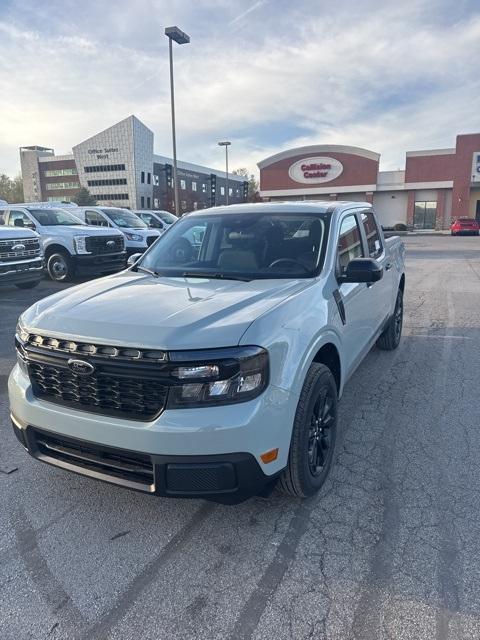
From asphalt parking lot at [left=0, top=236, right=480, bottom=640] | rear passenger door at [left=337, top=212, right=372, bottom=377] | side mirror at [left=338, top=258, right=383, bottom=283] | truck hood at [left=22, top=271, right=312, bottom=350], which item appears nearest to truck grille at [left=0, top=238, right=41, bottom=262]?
asphalt parking lot at [left=0, top=236, right=480, bottom=640]

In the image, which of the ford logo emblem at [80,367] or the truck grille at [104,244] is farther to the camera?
the truck grille at [104,244]

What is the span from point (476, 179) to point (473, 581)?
155 feet

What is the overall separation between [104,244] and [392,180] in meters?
39.2

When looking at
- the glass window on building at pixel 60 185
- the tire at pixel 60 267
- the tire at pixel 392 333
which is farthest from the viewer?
the glass window on building at pixel 60 185

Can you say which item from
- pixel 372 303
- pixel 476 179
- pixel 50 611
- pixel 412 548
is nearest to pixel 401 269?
pixel 372 303

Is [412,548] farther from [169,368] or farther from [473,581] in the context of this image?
[169,368]

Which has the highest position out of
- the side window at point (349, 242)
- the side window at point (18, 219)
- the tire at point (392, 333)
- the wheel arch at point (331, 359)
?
the side window at point (18, 219)

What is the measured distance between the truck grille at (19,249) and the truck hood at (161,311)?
7314 mm

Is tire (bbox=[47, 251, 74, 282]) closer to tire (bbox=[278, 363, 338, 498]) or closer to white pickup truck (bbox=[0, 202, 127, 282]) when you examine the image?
white pickup truck (bbox=[0, 202, 127, 282])

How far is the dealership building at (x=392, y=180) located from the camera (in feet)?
139

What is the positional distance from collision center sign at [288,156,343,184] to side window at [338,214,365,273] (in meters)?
44.6

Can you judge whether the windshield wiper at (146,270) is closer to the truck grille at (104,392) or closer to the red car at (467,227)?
the truck grille at (104,392)

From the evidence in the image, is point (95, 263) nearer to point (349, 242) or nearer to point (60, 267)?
point (60, 267)

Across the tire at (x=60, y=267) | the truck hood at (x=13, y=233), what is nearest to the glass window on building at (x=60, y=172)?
the tire at (x=60, y=267)
